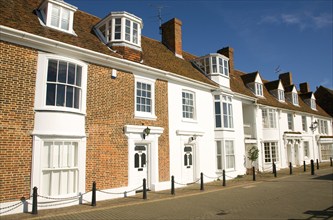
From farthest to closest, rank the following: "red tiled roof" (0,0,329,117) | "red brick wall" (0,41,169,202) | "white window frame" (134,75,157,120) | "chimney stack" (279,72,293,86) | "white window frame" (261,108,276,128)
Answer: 1. "chimney stack" (279,72,293,86)
2. "white window frame" (261,108,276,128)
3. "white window frame" (134,75,157,120)
4. "red tiled roof" (0,0,329,117)
5. "red brick wall" (0,41,169,202)

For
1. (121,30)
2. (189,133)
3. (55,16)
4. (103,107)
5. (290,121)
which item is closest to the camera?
(55,16)

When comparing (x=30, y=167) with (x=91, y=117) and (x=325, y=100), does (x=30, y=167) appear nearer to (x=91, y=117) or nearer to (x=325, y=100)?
(x=91, y=117)

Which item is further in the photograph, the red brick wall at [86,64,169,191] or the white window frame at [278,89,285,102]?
the white window frame at [278,89,285,102]

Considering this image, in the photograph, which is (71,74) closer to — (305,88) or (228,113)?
(228,113)

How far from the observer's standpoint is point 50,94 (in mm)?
10953

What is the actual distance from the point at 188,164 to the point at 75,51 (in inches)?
374

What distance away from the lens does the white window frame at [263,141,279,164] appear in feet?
81.7

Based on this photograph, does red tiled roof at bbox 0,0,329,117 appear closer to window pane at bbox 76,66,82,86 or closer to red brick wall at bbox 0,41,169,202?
window pane at bbox 76,66,82,86

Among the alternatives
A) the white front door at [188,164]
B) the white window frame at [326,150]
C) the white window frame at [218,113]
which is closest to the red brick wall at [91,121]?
the white front door at [188,164]

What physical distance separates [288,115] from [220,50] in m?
10.8

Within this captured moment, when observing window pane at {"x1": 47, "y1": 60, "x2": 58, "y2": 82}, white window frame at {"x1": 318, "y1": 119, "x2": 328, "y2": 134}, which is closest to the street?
window pane at {"x1": 47, "y1": 60, "x2": 58, "y2": 82}

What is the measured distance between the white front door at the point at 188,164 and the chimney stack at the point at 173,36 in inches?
305

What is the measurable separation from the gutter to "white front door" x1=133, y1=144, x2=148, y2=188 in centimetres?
406

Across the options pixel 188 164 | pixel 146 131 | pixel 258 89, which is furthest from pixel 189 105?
pixel 258 89
